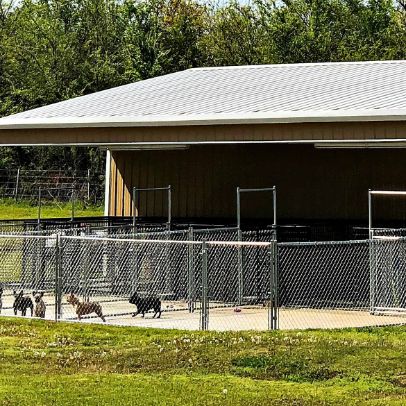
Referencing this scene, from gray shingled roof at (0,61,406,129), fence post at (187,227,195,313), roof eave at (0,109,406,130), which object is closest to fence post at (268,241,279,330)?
fence post at (187,227,195,313)

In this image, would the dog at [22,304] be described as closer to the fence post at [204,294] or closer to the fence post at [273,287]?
the fence post at [204,294]

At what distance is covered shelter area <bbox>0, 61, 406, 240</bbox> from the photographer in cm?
1984

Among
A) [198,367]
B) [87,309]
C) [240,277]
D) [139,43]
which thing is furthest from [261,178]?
A: [139,43]

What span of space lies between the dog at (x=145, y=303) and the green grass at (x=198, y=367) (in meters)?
1.25

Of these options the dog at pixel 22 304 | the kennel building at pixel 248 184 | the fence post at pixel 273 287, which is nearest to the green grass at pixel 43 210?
the kennel building at pixel 248 184

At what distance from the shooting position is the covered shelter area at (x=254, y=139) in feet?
65.1

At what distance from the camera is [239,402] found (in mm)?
11625

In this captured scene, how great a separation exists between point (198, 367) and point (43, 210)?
30.2m

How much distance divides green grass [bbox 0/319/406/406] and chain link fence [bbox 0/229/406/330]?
1.56m

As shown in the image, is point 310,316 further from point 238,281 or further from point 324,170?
point 324,170

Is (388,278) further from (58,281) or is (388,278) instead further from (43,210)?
(43,210)

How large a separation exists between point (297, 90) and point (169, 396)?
1196 centimetres

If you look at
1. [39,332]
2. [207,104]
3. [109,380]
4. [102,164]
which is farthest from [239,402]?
[102,164]

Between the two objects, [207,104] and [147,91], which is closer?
[207,104]
